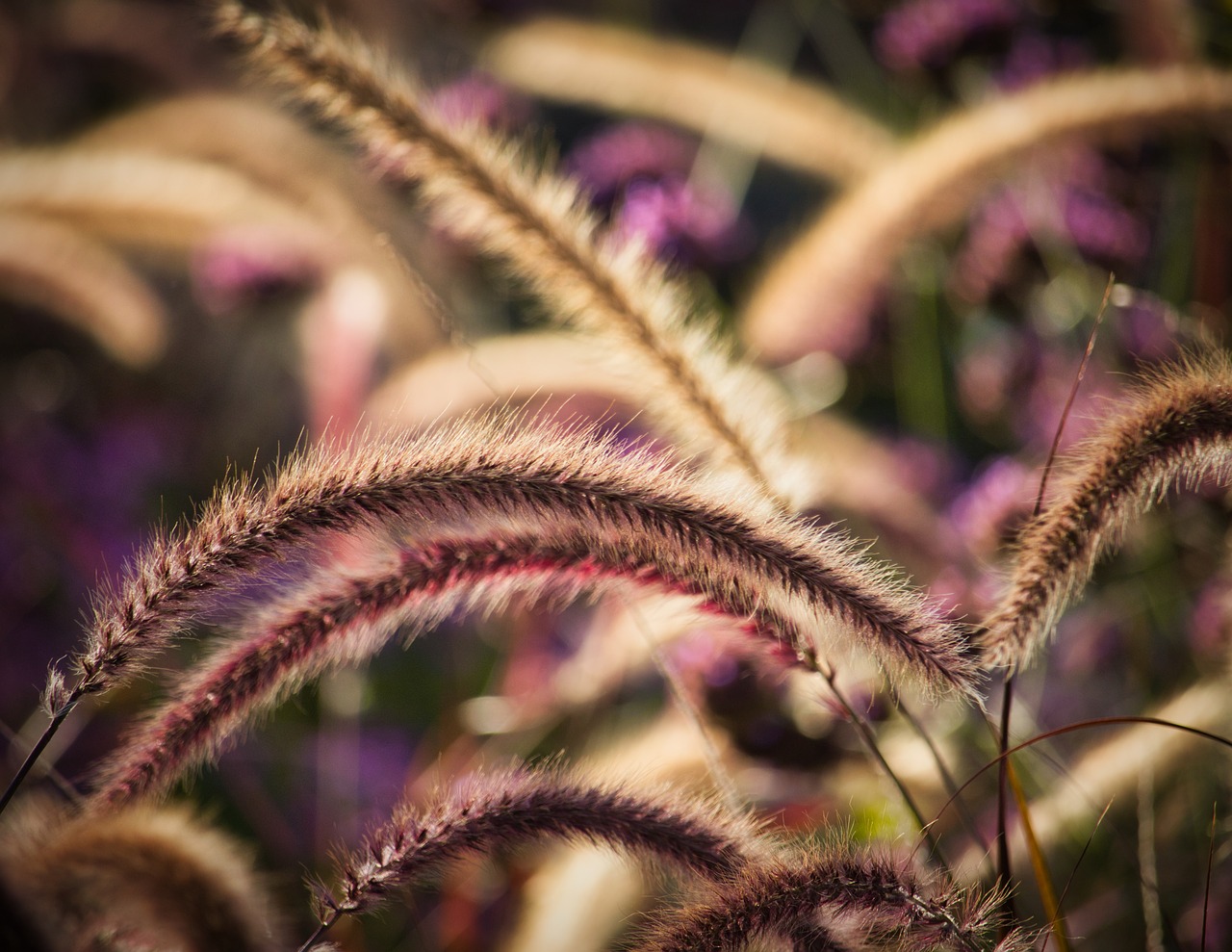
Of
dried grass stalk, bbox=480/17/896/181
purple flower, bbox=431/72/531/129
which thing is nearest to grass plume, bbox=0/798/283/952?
purple flower, bbox=431/72/531/129

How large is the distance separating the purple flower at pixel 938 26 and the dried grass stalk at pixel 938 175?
0.40ft

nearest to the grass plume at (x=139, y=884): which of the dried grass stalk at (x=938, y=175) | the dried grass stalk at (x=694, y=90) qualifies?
the dried grass stalk at (x=938, y=175)

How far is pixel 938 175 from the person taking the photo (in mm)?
1106

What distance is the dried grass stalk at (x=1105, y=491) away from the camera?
53 cm

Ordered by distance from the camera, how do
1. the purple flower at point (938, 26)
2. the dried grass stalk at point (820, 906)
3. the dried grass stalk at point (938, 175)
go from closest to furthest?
the dried grass stalk at point (820, 906)
the dried grass stalk at point (938, 175)
the purple flower at point (938, 26)

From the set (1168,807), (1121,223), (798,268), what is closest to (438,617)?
(798,268)

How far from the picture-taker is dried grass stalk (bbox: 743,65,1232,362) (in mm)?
Answer: 1071

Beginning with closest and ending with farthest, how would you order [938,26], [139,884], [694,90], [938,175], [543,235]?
[139,884] → [543,235] → [938,175] → [938,26] → [694,90]

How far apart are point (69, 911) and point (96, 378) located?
1.52m

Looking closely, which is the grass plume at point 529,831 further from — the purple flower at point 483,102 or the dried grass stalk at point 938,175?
the purple flower at point 483,102

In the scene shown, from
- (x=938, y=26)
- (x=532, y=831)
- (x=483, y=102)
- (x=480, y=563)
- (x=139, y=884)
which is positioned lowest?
(x=139, y=884)

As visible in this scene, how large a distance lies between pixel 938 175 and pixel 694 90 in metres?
0.61

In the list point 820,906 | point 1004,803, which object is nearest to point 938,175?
point 1004,803

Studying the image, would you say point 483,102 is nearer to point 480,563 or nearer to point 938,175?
point 938,175
